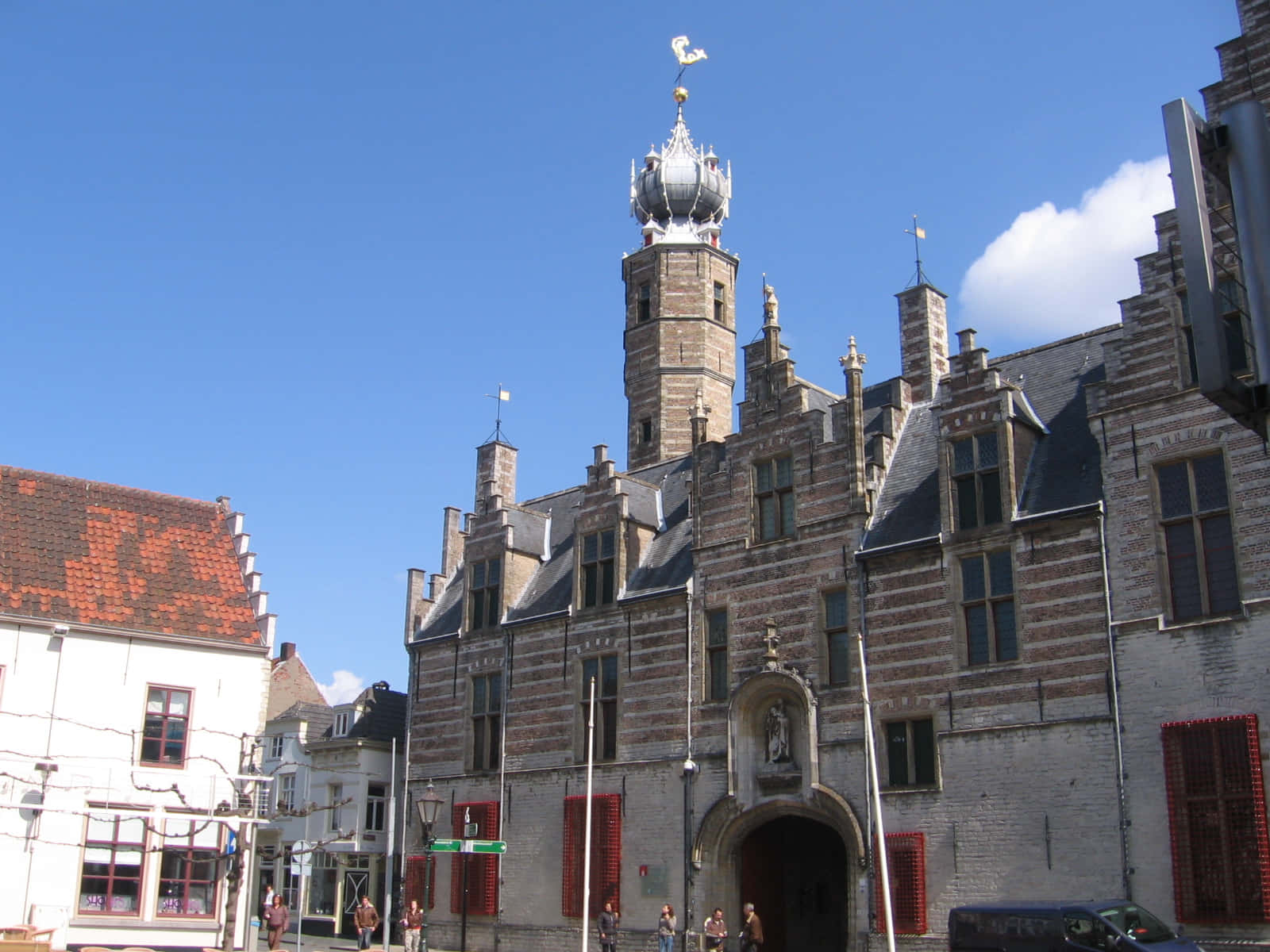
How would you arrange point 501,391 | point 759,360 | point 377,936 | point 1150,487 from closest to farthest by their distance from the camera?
point 1150,487, point 759,360, point 377,936, point 501,391

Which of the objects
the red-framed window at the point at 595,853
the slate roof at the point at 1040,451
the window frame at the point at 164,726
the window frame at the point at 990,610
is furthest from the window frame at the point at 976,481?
the window frame at the point at 164,726

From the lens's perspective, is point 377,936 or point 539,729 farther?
point 377,936

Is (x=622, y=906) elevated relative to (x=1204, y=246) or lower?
lower

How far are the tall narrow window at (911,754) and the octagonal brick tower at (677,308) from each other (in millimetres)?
17311

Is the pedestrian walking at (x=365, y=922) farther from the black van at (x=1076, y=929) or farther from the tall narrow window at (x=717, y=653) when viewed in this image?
the black van at (x=1076, y=929)

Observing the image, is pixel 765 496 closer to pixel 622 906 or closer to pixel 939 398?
pixel 939 398

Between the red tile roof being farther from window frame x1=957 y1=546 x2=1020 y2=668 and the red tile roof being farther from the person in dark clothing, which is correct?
window frame x1=957 y1=546 x2=1020 y2=668

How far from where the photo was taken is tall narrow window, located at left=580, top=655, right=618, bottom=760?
29.0 metres

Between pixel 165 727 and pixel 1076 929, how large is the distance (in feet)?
57.3

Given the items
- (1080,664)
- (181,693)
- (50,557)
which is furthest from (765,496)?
(50,557)

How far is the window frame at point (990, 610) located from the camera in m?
22.7

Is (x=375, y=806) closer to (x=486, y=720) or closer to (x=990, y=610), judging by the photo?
(x=486, y=720)

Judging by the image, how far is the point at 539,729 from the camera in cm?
3038

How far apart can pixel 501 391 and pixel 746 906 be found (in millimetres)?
18556
